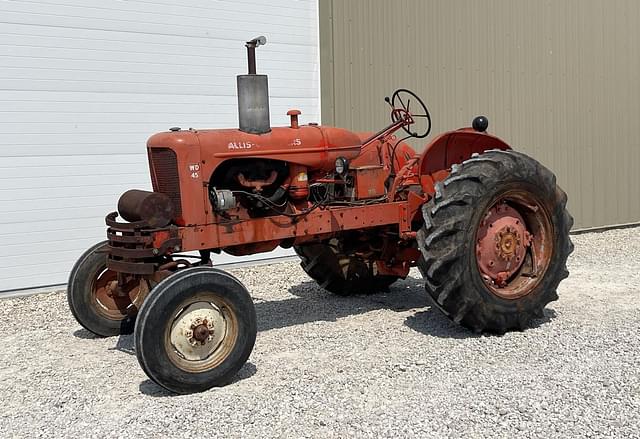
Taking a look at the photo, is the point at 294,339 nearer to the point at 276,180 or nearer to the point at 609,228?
the point at 276,180

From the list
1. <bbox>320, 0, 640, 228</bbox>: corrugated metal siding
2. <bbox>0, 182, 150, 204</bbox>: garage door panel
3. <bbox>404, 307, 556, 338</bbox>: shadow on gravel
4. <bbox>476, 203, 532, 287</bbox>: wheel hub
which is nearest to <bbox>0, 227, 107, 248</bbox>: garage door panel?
<bbox>0, 182, 150, 204</bbox>: garage door panel

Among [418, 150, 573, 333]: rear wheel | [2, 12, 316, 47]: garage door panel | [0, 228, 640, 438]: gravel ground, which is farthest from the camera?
[2, 12, 316, 47]: garage door panel

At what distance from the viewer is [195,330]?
4.12m

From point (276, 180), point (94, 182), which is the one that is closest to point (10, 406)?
point (276, 180)

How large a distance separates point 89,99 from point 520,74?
6.29 m

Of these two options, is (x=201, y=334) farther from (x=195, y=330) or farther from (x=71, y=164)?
(x=71, y=164)

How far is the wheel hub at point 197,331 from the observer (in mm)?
4109

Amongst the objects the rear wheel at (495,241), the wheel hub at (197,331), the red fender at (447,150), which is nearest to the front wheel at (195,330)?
the wheel hub at (197,331)

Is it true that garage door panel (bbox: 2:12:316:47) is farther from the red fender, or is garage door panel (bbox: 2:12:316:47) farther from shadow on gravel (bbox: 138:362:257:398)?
shadow on gravel (bbox: 138:362:257:398)

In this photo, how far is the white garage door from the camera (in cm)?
702

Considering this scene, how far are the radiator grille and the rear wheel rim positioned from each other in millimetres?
2118

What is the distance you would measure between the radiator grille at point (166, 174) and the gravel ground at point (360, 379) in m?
1.15

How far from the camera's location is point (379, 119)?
30.0 feet

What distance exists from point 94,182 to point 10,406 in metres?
3.68
